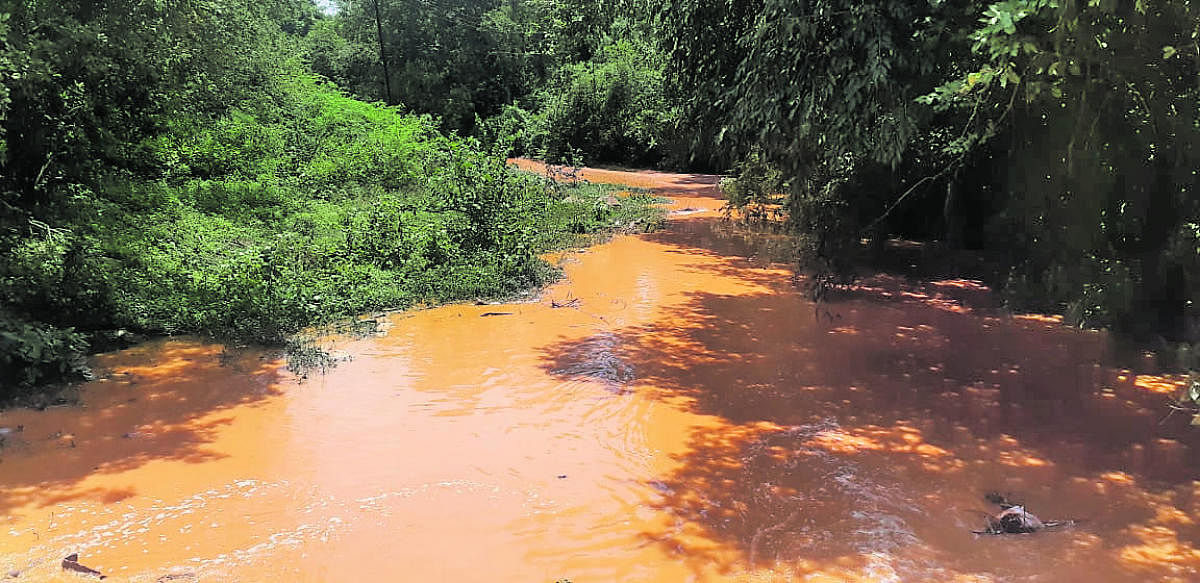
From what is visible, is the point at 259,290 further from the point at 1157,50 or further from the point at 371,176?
the point at 1157,50

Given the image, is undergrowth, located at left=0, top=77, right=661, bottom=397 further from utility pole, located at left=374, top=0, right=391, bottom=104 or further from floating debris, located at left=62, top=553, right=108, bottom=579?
utility pole, located at left=374, top=0, right=391, bottom=104

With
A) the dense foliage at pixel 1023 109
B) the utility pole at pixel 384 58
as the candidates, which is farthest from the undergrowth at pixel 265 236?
the utility pole at pixel 384 58

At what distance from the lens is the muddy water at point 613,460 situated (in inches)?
187

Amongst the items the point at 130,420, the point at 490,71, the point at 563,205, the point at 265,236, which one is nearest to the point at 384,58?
the point at 490,71

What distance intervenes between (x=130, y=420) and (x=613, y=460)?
3.78 metres

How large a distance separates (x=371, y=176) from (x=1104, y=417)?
12.1 meters

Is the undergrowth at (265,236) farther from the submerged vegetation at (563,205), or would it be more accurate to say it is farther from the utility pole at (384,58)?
the utility pole at (384,58)

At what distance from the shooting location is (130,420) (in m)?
6.60

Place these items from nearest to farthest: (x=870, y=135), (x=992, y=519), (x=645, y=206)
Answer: (x=992, y=519) < (x=870, y=135) < (x=645, y=206)

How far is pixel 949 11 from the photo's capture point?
5.80 m

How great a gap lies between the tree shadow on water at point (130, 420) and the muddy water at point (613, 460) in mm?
24

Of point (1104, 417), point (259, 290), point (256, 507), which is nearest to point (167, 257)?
point (259, 290)

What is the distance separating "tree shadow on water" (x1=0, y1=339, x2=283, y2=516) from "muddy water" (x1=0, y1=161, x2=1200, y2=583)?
24mm

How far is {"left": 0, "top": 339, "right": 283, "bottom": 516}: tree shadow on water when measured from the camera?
558 centimetres
